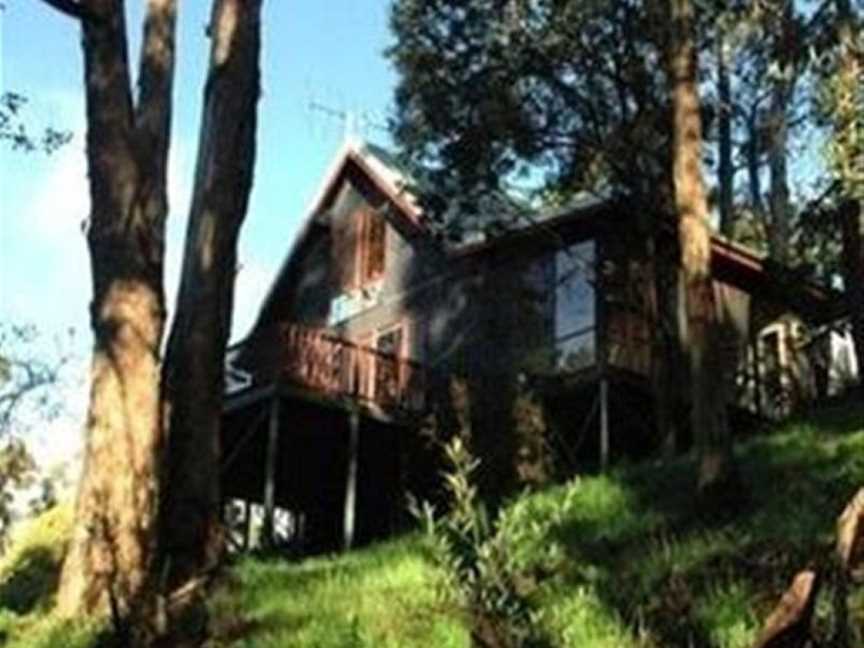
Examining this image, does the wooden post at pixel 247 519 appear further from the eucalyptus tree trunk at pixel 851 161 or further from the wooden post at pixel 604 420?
the eucalyptus tree trunk at pixel 851 161

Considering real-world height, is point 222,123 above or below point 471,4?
below

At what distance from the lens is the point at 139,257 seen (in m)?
16.7

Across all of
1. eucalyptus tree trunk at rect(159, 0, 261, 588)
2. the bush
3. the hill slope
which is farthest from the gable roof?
eucalyptus tree trunk at rect(159, 0, 261, 588)

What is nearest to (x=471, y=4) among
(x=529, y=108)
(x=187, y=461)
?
(x=529, y=108)

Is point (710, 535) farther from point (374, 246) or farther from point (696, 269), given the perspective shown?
point (374, 246)

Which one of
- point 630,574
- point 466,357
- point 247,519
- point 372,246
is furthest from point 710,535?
point 372,246

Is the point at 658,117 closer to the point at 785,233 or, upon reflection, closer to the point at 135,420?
the point at 785,233

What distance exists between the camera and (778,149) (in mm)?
46594

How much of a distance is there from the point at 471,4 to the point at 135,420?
20617mm

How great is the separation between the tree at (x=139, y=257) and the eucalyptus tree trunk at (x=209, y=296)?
20 mm

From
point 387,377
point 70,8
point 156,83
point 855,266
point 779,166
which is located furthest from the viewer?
point 779,166

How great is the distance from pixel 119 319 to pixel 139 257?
2.32ft

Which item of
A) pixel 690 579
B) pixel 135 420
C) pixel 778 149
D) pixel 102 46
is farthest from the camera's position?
pixel 778 149

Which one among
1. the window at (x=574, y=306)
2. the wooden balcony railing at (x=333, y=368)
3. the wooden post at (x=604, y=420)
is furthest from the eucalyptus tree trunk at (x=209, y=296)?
the window at (x=574, y=306)
